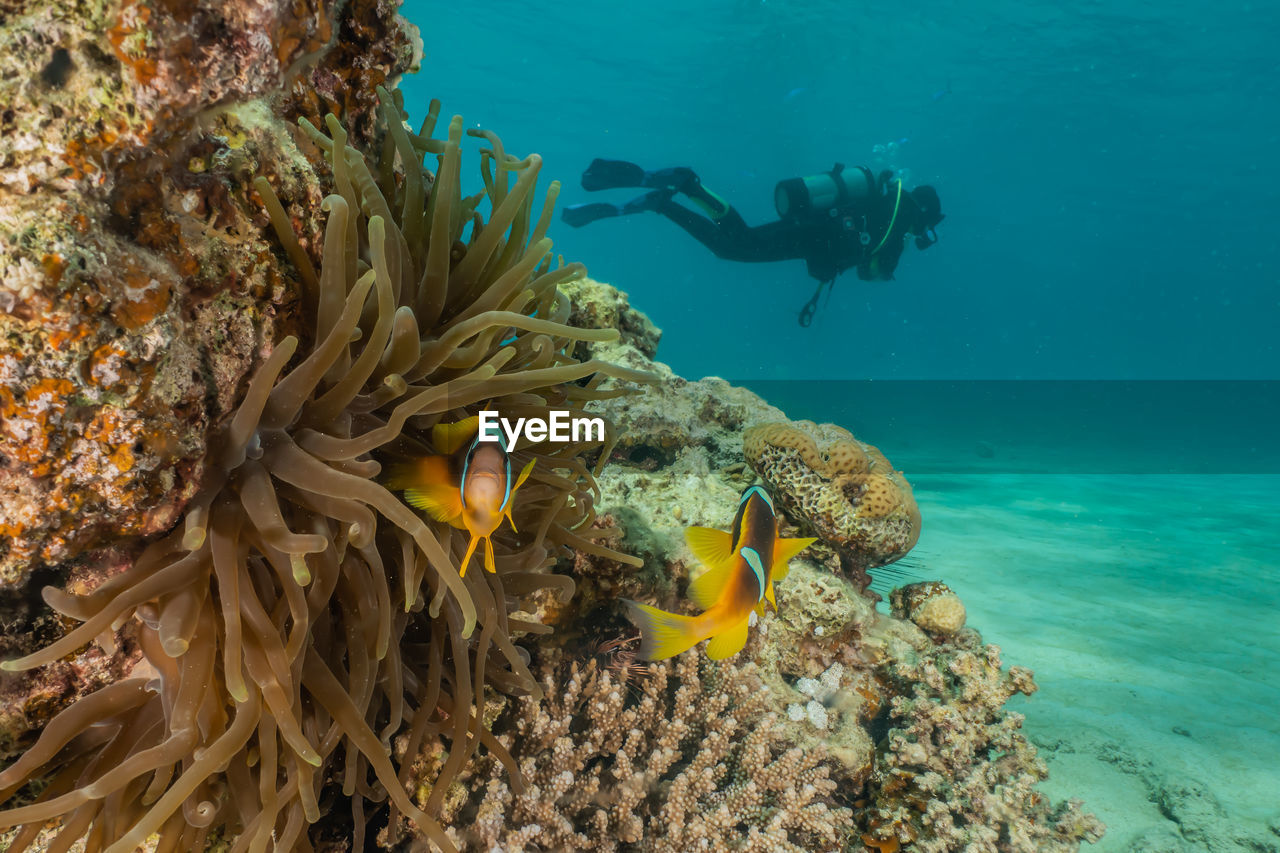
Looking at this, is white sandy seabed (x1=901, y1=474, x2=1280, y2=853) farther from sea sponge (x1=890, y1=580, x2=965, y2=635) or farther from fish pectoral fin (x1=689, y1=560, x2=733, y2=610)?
fish pectoral fin (x1=689, y1=560, x2=733, y2=610)

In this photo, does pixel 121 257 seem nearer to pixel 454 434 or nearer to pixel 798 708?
pixel 454 434

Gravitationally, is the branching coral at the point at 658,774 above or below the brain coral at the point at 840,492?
below

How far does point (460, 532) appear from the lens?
1.61 metres

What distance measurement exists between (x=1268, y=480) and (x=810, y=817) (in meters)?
16.6

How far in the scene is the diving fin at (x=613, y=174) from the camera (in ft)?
38.8

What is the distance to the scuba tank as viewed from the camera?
36.2ft

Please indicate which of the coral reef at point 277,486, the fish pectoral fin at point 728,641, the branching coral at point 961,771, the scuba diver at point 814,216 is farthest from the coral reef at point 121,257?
the scuba diver at point 814,216

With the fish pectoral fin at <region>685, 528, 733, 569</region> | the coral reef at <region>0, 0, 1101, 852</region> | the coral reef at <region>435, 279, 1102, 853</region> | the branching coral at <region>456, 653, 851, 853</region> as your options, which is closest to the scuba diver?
the coral reef at <region>435, 279, 1102, 853</region>

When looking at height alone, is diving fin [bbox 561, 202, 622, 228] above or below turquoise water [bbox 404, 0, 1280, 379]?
below

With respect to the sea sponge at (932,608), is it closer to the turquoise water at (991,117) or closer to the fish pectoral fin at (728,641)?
the fish pectoral fin at (728,641)

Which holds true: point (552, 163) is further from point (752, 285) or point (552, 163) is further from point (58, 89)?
point (752, 285)

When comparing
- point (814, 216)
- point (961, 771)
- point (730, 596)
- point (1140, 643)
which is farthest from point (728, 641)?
point (814, 216)

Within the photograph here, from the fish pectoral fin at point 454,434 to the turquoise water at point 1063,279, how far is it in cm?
341

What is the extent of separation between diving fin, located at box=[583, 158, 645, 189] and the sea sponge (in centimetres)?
975
